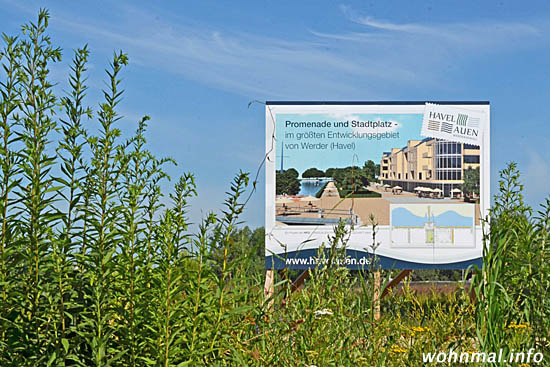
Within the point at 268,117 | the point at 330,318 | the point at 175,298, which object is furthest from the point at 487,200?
the point at 175,298

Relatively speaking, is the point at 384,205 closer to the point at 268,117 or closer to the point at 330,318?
the point at 268,117

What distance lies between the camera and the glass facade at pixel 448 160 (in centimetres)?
880

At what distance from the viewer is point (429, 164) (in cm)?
877

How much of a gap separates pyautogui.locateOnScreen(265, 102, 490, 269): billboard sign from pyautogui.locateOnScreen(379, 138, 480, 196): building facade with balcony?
0.6 inches

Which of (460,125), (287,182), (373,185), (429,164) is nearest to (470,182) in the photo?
(429,164)

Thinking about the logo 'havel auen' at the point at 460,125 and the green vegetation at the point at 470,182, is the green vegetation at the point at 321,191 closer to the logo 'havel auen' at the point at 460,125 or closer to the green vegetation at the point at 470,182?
the logo 'havel auen' at the point at 460,125

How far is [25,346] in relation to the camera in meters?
2.14

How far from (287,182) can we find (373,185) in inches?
50.6

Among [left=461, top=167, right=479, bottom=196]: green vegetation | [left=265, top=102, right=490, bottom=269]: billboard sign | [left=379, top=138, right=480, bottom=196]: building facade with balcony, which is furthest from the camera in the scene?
[left=461, top=167, right=479, bottom=196]: green vegetation

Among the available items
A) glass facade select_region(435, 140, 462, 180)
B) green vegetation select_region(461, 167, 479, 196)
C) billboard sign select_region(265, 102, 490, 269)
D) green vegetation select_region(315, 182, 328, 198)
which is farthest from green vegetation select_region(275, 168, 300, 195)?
green vegetation select_region(461, 167, 479, 196)

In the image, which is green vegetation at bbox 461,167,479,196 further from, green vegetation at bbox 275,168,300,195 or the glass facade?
green vegetation at bbox 275,168,300,195

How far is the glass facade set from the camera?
8.80 m

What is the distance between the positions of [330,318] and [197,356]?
814mm

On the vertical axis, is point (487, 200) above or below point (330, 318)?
above
